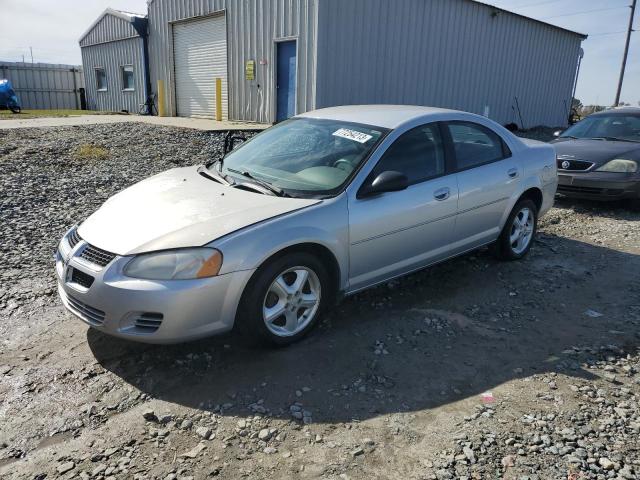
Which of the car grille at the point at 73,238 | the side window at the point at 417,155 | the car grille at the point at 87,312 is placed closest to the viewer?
the car grille at the point at 87,312

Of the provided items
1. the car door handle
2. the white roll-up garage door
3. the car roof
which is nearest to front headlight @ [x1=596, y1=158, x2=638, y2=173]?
the car roof

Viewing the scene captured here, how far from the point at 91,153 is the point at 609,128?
9371mm

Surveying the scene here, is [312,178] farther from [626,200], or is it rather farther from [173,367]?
[626,200]

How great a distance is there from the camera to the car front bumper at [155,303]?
9.48ft

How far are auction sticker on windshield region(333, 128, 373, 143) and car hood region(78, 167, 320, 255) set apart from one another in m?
0.82

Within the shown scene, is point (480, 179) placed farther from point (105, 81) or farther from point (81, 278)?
point (105, 81)

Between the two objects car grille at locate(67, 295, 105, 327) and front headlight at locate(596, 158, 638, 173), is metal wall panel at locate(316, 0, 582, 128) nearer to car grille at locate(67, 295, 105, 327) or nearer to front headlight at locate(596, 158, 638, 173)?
front headlight at locate(596, 158, 638, 173)

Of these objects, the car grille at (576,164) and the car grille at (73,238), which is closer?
the car grille at (73,238)

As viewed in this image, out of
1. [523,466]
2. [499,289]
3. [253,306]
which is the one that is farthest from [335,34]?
[523,466]

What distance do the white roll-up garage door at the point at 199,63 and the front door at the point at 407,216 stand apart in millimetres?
12819

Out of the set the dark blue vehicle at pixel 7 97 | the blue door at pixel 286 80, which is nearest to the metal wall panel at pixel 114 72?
the dark blue vehicle at pixel 7 97

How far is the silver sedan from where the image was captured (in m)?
2.96

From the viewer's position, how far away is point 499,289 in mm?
4633

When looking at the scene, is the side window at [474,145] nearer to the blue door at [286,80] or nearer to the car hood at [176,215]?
the car hood at [176,215]
